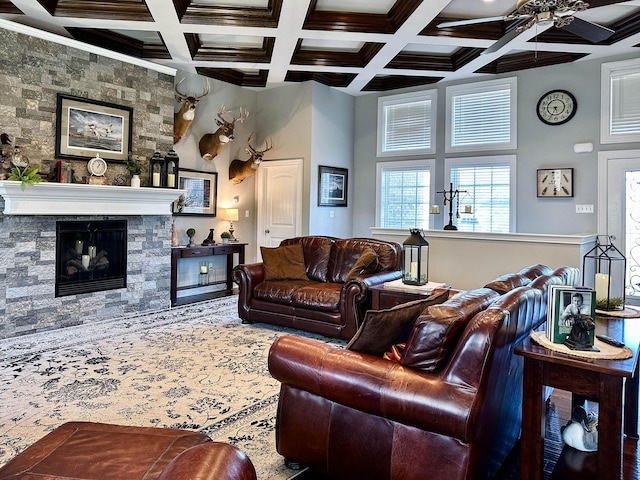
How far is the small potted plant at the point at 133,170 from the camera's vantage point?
5.34m

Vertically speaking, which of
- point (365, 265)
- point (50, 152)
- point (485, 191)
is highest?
point (50, 152)

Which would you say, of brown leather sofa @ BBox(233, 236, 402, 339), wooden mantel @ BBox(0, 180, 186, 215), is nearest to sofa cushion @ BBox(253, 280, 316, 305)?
brown leather sofa @ BBox(233, 236, 402, 339)

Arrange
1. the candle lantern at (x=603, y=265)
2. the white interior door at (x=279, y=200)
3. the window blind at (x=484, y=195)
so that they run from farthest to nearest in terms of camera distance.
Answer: the white interior door at (x=279, y=200) → the window blind at (x=484, y=195) → the candle lantern at (x=603, y=265)

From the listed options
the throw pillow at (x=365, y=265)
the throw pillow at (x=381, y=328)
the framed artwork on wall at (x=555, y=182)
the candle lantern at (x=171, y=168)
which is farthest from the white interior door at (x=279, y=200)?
the throw pillow at (x=381, y=328)

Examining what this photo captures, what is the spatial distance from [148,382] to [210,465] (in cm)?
247

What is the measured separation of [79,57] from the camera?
4.96m

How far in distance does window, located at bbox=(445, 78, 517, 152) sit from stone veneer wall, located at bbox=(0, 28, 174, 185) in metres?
4.51

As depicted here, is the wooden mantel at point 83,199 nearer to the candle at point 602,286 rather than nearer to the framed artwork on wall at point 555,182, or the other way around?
the candle at point 602,286

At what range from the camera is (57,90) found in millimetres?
4781

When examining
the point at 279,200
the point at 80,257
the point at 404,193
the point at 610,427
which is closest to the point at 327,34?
the point at 279,200

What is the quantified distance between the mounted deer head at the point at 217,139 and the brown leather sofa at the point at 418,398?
5050 millimetres

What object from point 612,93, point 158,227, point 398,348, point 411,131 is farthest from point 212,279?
point 612,93

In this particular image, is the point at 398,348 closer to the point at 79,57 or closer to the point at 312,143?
the point at 79,57

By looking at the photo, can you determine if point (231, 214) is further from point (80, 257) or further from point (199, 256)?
point (80, 257)
